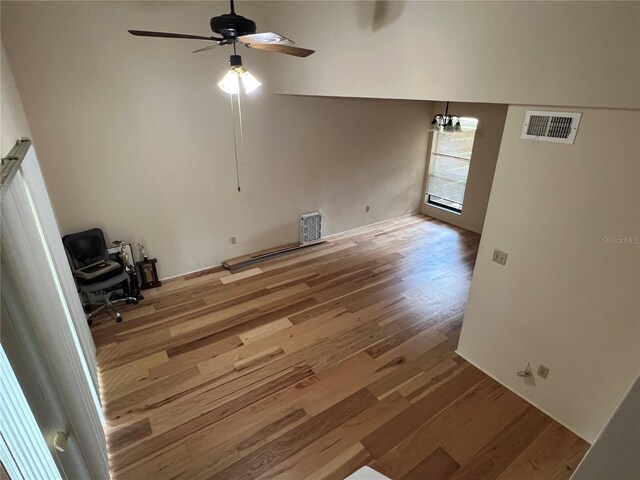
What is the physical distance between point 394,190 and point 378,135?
3.93 feet

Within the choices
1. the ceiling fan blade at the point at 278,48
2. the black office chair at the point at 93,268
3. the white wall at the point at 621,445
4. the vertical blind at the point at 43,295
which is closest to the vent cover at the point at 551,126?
→ the ceiling fan blade at the point at 278,48

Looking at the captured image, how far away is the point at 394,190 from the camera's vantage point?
6477 mm

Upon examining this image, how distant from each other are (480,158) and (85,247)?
6078 millimetres

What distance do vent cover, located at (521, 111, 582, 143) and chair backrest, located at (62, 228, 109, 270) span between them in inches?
168

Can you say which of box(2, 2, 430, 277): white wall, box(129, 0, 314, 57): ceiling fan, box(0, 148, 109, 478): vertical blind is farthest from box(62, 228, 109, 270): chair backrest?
box(129, 0, 314, 57): ceiling fan

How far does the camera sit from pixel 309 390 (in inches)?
111

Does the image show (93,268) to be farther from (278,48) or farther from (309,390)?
(278,48)

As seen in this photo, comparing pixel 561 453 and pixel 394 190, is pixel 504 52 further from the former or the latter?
pixel 394 190

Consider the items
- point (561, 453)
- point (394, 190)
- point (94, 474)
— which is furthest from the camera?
point (394, 190)

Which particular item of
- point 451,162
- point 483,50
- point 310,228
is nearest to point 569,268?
point 483,50

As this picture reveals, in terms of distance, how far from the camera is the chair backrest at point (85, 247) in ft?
11.7

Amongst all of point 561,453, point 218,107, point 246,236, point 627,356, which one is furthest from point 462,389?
point 218,107

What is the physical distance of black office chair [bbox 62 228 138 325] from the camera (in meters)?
3.43

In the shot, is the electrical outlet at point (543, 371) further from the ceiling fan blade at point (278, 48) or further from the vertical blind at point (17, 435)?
the vertical blind at point (17, 435)
